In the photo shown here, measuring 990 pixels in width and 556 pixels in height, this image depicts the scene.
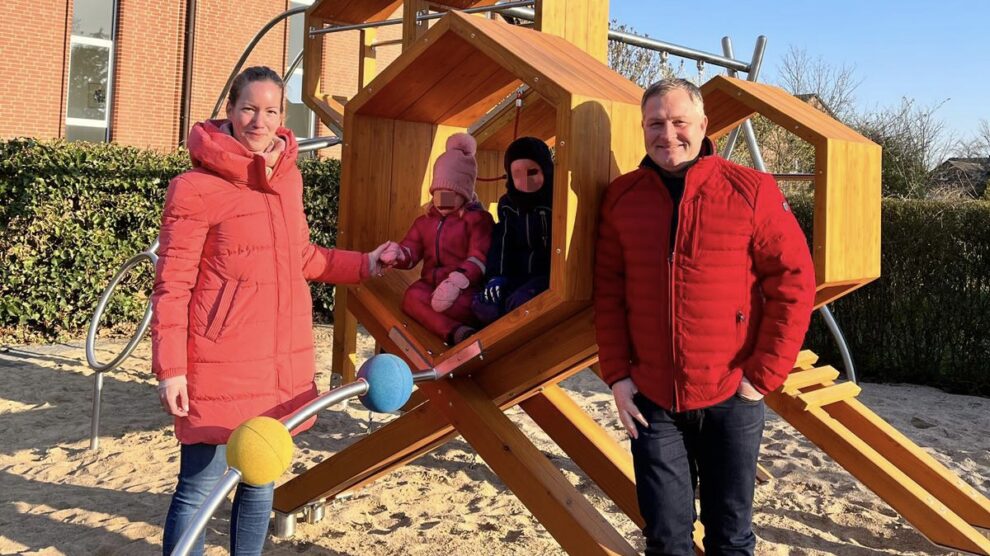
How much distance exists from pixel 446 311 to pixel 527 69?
984mm

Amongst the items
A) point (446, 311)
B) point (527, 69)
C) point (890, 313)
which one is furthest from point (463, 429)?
point (890, 313)

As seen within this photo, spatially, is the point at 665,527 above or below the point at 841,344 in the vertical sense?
below

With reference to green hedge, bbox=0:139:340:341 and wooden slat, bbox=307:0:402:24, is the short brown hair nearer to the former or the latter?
wooden slat, bbox=307:0:402:24

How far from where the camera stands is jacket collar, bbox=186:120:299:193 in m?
2.50

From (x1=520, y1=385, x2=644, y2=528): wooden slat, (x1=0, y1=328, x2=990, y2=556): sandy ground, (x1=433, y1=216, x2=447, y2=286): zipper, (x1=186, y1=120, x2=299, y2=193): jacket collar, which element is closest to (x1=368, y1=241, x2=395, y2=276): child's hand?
(x1=433, y1=216, x2=447, y2=286): zipper

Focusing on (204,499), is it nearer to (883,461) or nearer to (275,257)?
(275,257)

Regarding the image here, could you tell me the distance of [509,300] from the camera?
9.98 feet

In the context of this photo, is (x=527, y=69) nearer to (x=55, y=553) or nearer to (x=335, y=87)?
(x=55, y=553)

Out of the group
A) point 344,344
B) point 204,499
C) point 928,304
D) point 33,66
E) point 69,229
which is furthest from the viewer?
point 33,66

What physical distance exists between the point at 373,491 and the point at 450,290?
1661 mm

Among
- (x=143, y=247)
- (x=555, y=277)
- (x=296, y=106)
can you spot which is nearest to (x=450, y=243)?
(x=555, y=277)

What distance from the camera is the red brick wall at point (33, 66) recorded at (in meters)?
13.9

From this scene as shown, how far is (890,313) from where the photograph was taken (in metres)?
7.83

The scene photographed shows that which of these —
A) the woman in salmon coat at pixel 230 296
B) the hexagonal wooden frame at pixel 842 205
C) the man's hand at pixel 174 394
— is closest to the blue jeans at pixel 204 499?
the woman in salmon coat at pixel 230 296
